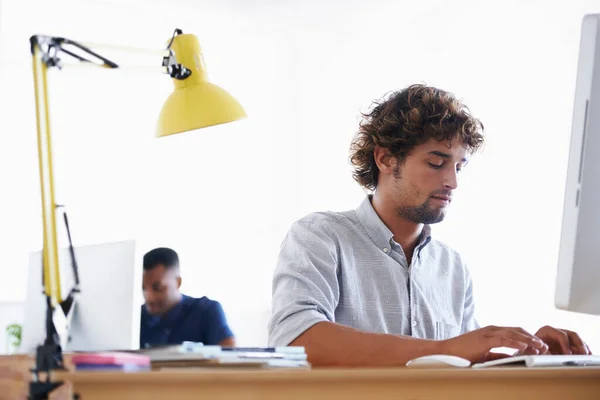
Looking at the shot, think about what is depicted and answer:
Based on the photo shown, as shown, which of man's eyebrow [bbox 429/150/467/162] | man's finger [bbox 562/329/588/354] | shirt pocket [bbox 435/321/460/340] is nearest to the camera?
man's finger [bbox 562/329/588/354]

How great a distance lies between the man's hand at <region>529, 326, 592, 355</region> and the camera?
64.9 inches

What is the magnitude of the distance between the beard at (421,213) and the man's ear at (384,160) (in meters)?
0.15

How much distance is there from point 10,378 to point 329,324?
78 centimetres

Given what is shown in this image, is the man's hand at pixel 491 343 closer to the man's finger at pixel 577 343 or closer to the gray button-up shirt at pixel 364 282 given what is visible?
the man's finger at pixel 577 343

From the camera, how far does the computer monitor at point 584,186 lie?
1214 millimetres

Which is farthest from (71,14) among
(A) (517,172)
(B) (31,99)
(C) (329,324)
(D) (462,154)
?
(C) (329,324)

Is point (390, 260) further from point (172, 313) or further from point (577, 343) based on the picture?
point (172, 313)

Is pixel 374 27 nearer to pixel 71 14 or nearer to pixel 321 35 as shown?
pixel 321 35

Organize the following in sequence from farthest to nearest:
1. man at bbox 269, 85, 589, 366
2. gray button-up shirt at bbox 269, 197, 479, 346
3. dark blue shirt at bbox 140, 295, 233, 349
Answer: dark blue shirt at bbox 140, 295, 233, 349, gray button-up shirt at bbox 269, 197, 479, 346, man at bbox 269, 85, 589, 366

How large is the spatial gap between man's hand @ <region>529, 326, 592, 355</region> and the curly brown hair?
0.74m

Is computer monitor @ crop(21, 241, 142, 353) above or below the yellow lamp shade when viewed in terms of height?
below

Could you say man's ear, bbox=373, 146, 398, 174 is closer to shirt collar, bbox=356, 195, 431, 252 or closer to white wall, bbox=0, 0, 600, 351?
shirt collar, bbox=356, 195, 431, 252

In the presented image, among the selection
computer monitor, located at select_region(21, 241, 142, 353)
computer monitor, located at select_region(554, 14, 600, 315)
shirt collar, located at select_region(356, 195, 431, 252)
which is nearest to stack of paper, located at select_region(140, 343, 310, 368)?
computer monitor, located at select_region(21, 241, 142, 353)

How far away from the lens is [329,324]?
1.77 metres
